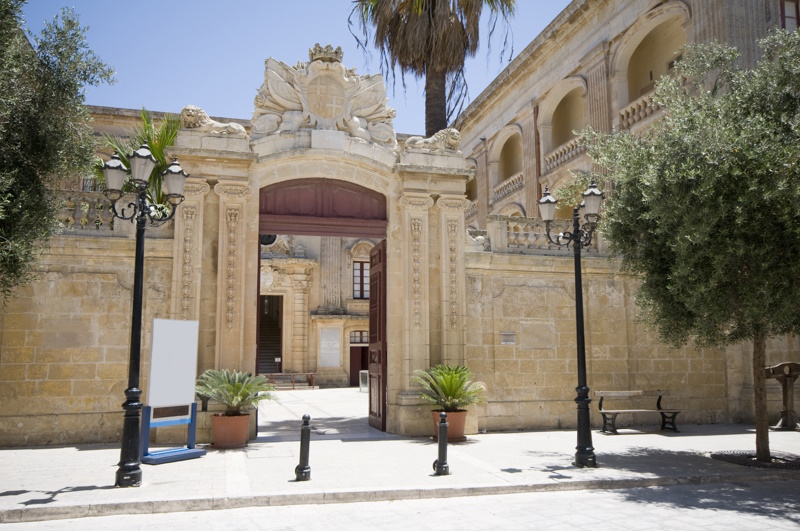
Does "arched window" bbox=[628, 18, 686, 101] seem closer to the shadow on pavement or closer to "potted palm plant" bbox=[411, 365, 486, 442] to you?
"potted palm plant" bbox=[411, 365, 486, 442]

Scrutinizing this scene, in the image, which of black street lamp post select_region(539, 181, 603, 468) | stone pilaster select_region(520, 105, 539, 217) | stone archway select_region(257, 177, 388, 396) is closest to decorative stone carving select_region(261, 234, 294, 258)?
stone archway select_region(257, 177, 388, 396)

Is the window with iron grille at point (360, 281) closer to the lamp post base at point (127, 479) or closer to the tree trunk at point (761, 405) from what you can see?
the tree trunk at point (761, 405)

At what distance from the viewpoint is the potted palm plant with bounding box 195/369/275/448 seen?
36.0 ft

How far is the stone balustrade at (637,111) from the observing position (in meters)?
18.8

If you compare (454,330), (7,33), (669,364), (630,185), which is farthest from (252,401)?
(669,364)

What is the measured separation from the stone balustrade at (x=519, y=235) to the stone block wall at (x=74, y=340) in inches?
258

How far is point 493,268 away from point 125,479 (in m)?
8.24

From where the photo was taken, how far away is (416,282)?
13.0 meters

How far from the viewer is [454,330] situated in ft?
43.1

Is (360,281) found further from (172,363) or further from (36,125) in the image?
(36,125)

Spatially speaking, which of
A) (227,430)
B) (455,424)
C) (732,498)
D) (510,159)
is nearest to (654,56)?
(510,159)

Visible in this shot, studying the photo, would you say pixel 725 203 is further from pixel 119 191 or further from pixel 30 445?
pixel 30 445

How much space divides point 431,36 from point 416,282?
8.34 m

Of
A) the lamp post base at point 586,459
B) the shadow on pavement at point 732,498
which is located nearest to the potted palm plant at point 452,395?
the lamp post base at point 586,459
